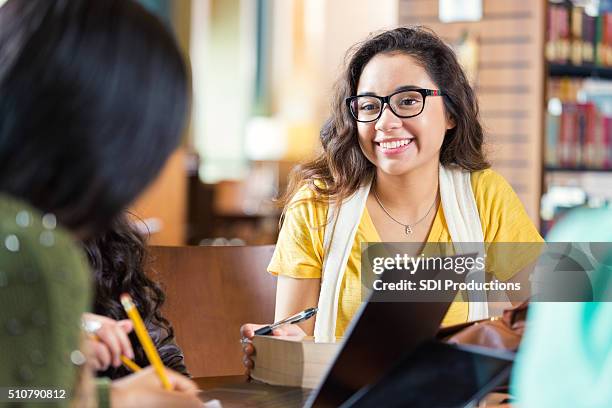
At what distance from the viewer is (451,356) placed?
0.97 meters

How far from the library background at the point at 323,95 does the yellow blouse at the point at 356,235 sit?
0.68 feet

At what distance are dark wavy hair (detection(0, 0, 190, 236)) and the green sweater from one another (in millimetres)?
48

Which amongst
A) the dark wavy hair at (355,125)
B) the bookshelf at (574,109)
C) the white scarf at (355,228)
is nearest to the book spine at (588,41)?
the bookshelf at (574,109)

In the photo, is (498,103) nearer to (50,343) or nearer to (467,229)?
(467,229)

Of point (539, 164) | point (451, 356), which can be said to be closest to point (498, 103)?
point (539, 164)

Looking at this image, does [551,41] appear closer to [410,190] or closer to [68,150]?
[410,190]

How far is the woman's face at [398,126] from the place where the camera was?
1.78 metres

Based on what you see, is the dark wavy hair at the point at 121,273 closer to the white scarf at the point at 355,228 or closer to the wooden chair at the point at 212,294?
the wooden chair at the point at 212,294

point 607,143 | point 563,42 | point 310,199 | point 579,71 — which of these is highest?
point 563,42

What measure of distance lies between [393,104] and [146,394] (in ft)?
3.45

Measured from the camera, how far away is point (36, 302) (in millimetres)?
685

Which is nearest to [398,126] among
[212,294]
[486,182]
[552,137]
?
[486,182]

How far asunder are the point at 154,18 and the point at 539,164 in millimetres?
3866

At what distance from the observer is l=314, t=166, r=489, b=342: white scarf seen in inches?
70.7
